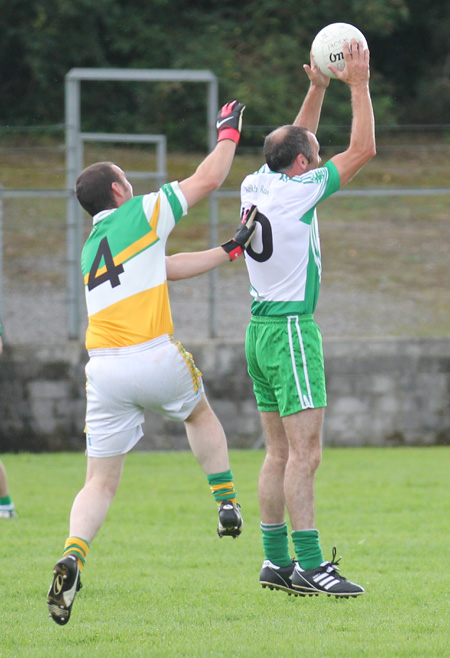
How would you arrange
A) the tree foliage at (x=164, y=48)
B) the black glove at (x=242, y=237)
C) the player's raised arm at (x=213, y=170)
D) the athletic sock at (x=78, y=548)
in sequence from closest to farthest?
the athletic sock at (x=78, y=548), the player's raised arm at (x=213, y=170), the black glove at (x=242, y=237), the tree foliage at (x=164, y=48)

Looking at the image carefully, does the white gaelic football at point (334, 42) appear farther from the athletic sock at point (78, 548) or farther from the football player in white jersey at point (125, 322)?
the athletic sock at point (78, 548)

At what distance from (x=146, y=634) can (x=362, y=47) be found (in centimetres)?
318

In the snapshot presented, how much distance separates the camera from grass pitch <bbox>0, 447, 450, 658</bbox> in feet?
15.5

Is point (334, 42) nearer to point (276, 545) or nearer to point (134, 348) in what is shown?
point (134, 348)

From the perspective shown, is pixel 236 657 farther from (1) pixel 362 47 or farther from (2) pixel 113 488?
(1) pixel 362 47

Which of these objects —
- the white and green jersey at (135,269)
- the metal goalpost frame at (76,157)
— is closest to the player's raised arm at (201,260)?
the white and green jersey at (135,269)

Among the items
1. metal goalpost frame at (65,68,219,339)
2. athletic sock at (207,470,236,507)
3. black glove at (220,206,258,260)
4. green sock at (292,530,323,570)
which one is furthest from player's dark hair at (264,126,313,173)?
metal goalpost frame at (65,68,219,339)

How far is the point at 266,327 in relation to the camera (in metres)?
5.45

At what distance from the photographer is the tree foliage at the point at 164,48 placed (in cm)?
2311

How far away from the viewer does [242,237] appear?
16.6ft

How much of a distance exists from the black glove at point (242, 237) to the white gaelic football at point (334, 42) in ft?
Answer: 3.14

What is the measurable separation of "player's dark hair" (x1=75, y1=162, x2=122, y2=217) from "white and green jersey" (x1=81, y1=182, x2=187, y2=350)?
4.1 inches

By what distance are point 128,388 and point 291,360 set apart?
97cm

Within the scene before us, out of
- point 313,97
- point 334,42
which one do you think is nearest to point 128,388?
point 313,97
